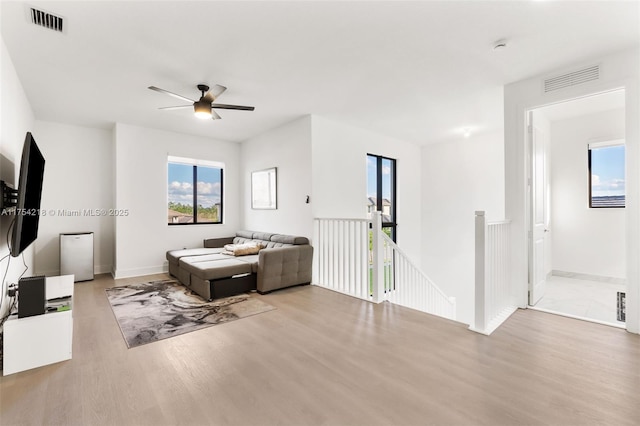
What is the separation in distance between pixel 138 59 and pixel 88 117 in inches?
103

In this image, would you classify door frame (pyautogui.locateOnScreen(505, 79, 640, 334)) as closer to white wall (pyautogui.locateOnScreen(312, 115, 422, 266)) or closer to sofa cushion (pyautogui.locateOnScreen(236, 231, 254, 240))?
white wall (pyautogui.locateOnScreen(312, 115, 422, 266))

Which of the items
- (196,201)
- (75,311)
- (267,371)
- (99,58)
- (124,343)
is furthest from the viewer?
(196,201)

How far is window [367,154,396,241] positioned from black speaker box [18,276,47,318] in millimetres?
4605

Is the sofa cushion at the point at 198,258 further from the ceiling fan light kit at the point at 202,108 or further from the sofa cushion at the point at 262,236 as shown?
the ceiling fan light kit at the point at 202,108

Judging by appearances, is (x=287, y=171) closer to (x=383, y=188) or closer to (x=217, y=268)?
(x=217, y=268)

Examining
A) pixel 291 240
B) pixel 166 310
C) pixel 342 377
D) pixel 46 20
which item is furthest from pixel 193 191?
pixel 342 377

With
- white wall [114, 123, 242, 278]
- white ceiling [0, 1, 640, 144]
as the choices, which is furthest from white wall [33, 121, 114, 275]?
white ceiling [0, 1, 640, 144]

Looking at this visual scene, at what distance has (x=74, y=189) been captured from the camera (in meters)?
5.05

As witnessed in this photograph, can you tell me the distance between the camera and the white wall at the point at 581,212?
4.44m

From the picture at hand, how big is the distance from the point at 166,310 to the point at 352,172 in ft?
11.6

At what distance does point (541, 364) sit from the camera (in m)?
2.14

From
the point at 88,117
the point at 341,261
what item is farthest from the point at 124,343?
the point at 88,117

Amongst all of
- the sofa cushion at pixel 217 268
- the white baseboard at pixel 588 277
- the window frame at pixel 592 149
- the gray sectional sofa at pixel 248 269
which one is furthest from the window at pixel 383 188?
the window frame at pixel 592 149

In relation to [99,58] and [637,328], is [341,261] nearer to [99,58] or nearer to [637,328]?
[637,328]
